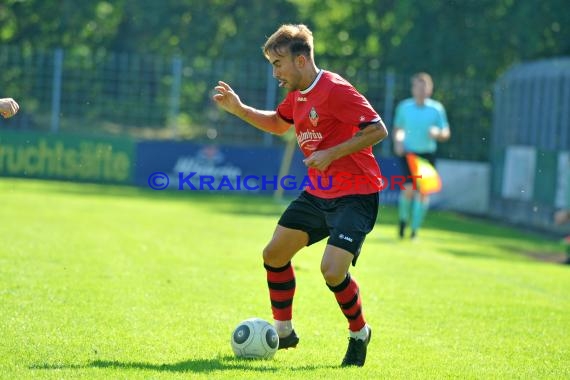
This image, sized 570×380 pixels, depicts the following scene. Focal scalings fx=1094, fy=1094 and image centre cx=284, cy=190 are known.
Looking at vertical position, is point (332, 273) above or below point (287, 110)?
below

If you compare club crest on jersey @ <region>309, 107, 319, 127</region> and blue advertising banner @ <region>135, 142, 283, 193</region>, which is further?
blue advertising banner @ <region>135, 142, 283, 193</region>

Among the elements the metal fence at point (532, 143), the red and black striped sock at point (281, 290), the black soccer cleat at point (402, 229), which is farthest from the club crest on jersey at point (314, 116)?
the metal fence at point (532, 143)

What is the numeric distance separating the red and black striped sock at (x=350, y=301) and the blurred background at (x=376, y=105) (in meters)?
14.7

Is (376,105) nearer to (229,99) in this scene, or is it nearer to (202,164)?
(202,164)

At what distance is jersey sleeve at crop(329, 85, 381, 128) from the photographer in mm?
7051

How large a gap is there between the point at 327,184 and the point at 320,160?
0.40 meters

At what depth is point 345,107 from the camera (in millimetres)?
7082

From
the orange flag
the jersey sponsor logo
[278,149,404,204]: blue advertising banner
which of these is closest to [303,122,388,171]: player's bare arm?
the jersey sponsor logo

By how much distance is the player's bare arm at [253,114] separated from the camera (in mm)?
7660

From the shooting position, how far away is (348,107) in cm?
708

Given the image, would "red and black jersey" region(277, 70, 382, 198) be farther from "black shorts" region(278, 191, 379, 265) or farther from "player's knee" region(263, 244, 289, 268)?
"player's knee" region(263, 244, 289, 268)
